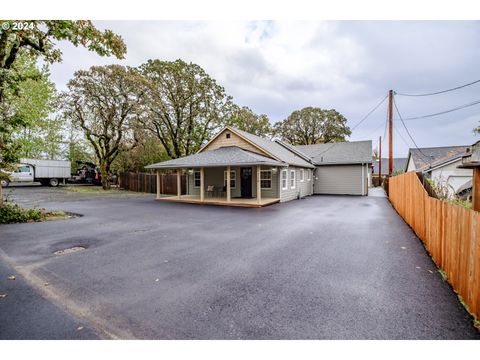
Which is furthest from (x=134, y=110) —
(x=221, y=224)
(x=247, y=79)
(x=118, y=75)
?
(x=221, y=224)

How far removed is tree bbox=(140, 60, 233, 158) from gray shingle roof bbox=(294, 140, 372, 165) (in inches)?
406

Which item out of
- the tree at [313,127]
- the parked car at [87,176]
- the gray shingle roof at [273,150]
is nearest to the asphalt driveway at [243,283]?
the gray shingle roof at [273,150]

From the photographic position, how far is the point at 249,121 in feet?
103

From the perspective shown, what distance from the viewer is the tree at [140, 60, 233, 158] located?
22.8 meters

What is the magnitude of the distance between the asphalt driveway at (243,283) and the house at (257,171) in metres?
7.35

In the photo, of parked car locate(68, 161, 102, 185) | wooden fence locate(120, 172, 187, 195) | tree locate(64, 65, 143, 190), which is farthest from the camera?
parked car locate(68, 161, 102, 185)

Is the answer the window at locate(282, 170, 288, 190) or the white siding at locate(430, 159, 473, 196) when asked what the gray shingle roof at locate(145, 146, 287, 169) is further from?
the white siding at locate(430, 159, 473, 196)

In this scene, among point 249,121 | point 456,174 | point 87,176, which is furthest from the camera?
point 249,121

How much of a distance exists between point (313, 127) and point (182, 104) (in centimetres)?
2238

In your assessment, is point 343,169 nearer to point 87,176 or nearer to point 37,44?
point 37,44

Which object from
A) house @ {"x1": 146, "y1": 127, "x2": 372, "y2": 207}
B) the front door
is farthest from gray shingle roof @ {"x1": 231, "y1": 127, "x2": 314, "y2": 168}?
the front door

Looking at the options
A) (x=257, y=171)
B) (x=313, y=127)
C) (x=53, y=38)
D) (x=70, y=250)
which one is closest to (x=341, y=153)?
(x=257, y=171)

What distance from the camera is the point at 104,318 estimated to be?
2707 mm

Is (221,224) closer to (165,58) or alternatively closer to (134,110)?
(134,110)
